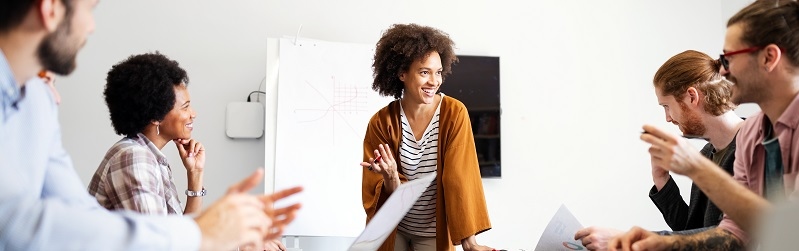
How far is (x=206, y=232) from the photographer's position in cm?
107

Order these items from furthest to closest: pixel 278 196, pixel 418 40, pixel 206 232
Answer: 1. pixel 418 40
2. pixel 278 196
3. pixel 206 232

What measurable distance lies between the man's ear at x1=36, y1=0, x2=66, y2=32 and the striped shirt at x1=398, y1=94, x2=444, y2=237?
152 cm

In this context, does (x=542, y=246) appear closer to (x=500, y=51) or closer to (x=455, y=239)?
(x=455, y=239)

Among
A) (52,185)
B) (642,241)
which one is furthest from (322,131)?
(52,185)

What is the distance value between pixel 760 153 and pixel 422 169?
1161 mm

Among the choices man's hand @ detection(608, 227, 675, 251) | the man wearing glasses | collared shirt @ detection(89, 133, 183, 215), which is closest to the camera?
the man wearing glasses

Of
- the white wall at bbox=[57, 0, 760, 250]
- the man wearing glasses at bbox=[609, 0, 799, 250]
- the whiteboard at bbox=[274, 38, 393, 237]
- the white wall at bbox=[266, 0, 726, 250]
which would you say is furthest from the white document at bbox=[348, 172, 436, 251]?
the white wall at bbox=[266, 0, 726, 250]

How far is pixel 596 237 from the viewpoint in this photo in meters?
1.75

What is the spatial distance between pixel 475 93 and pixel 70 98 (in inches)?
86.0

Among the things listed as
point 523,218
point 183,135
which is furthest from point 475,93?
point 183,135

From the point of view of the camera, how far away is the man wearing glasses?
1.35 meters

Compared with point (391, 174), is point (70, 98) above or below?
above

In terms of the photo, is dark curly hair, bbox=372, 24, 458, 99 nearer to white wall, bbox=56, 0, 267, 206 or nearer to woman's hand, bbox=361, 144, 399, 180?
woman's hand, bbox=361, 144, 399, 180

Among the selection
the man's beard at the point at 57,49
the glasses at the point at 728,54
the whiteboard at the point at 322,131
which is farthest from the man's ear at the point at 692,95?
the whiteboard at the point at 322,131
